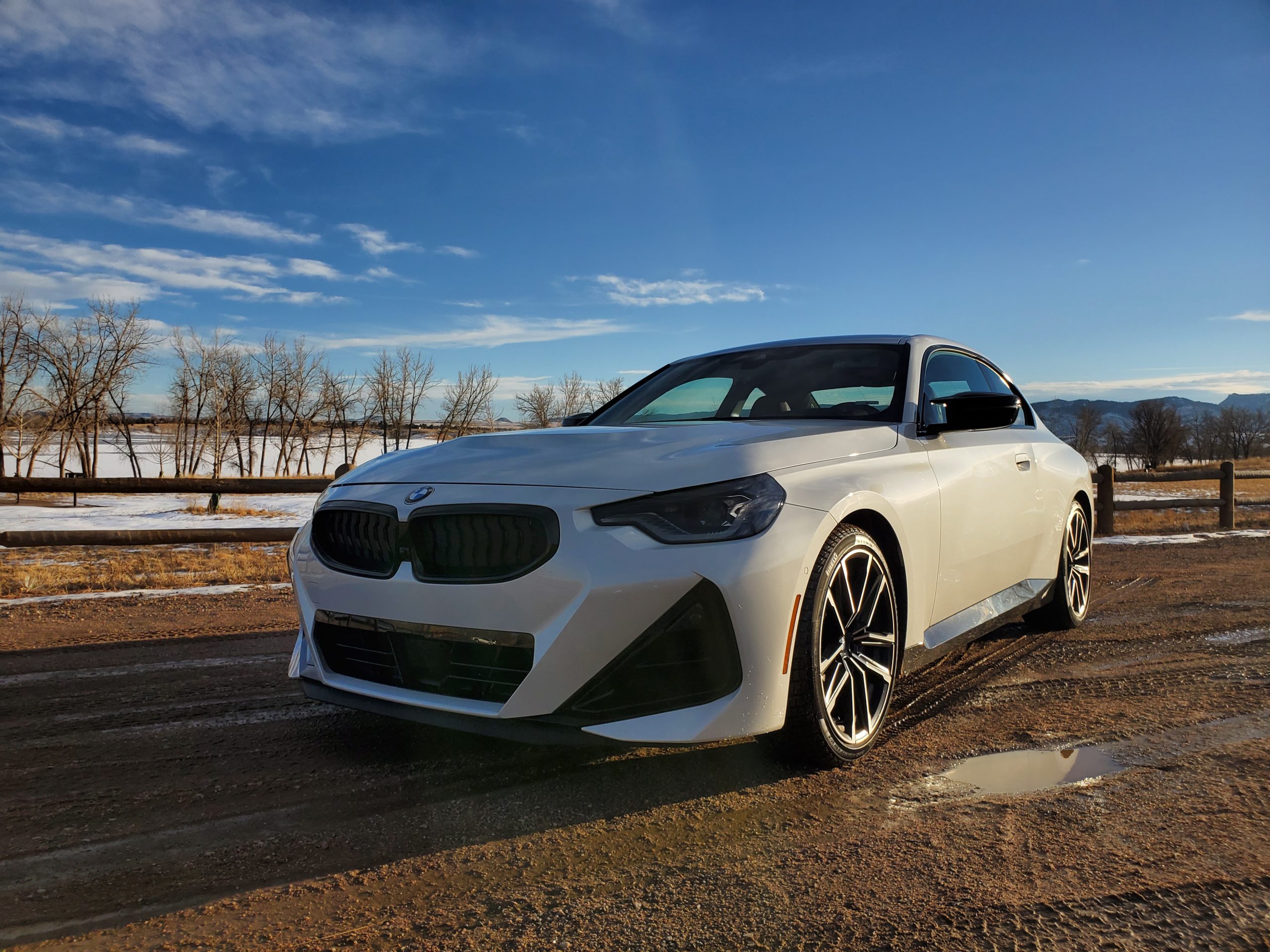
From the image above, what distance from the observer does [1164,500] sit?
13.4 m

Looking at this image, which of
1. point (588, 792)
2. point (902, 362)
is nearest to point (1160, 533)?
point (902, 362)

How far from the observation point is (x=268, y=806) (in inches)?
99.3

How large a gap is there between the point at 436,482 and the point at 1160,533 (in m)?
12.6

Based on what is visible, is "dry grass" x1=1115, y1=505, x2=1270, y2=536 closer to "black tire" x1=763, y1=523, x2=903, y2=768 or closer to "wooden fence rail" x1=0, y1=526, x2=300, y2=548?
"black tire" x1=763, y1=523, x2=903, y2=768

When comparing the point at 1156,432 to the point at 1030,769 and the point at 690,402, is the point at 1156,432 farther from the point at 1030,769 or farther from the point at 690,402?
the point at 1030,769

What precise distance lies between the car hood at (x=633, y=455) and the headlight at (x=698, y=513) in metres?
0.04

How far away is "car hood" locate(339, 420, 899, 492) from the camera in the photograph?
258cm

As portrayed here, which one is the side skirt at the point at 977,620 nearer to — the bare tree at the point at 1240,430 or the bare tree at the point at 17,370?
the bare tree at the point at 17,370

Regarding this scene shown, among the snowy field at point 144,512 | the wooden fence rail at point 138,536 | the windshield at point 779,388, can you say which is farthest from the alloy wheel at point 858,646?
the snowy field at point 144,512

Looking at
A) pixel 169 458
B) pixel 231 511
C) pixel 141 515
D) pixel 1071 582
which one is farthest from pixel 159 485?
Answer: pixel 169 458

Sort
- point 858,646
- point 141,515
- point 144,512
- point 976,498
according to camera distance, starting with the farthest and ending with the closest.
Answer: point 144,512 < point 141,515 < point 976,498 < point 858,646

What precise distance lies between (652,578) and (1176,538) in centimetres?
1140

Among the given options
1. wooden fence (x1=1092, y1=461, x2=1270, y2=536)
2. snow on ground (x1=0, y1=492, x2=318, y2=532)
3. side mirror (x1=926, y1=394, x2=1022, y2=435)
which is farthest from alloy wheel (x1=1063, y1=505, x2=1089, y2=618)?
snow on ground (x1=0, y1=492, x2=318, y2=532)

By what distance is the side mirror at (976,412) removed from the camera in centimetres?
346
